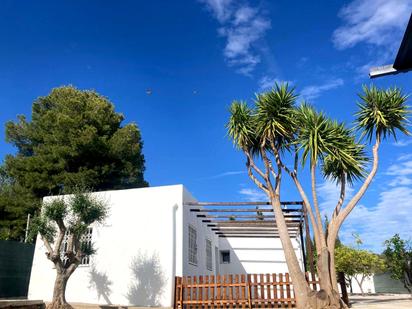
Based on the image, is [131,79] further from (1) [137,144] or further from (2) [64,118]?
(1) [137,144]

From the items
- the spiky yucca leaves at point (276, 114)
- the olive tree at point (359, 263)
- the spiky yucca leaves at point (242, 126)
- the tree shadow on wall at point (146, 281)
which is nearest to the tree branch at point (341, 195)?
the spiky yucca leaves at point (276, 114)

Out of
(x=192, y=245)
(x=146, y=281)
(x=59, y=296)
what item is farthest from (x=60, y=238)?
A: (x=192, y=245)

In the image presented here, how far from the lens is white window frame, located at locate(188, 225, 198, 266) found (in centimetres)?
1256

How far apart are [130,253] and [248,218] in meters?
5.69

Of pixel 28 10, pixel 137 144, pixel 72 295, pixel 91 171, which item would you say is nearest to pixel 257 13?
pixel 28 10

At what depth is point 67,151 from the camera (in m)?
19.2

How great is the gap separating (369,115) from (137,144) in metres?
16.7

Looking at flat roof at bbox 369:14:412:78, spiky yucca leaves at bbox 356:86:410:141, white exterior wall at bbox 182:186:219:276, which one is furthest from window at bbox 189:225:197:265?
flat roof at bbox 369:14:412:78

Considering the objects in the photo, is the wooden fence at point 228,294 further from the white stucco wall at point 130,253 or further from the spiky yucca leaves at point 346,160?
the spiky yucca leaves at point 346,160

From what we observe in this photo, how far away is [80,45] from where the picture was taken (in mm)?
14164

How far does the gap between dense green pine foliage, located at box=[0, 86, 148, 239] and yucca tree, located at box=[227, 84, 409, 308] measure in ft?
36.2

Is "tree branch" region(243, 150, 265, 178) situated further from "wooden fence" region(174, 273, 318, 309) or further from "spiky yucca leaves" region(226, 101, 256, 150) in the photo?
"wooden fence" region(174, 273, 318, 309)

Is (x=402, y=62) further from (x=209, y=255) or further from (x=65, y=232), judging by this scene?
(x=209, y=255)

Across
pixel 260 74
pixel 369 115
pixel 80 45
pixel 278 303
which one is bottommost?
pixel 278 303
